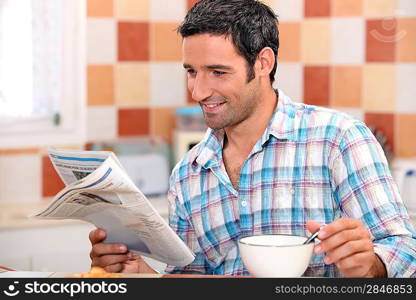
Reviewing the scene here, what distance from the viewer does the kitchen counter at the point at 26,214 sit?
3219mm

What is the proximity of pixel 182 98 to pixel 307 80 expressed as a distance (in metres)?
0.60

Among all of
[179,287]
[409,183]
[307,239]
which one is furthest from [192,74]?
[409,183]

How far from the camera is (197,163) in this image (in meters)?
2.11

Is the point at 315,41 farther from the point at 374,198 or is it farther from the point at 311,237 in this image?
the point at 311,237

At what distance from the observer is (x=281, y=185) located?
2.02 meters

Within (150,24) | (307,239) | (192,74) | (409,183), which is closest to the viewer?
(307,239)

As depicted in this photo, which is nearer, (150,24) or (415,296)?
(415,296)

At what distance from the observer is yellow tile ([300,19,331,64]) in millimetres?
3654

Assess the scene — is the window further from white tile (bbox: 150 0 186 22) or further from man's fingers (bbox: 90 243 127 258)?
man's fingers (bbox: 90 243 127 258)

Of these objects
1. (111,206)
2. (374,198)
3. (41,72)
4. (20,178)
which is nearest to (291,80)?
(41,72)

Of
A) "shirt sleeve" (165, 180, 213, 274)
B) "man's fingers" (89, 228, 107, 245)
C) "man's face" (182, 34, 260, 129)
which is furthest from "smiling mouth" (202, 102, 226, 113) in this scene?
"man's fingers" (89, 228, 107, 245)

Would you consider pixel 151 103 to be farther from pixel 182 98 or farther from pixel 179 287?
pixel 179 287

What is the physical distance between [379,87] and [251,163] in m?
1.64

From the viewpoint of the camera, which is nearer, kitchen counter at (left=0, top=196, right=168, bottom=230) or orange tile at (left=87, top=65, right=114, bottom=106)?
kitchen counter at (left=0, top=196, right=168, bottom=230)
